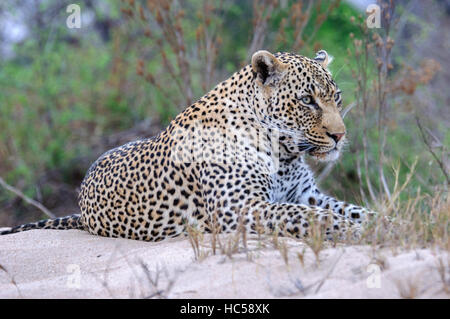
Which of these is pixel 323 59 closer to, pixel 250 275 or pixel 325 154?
pixel 325 154

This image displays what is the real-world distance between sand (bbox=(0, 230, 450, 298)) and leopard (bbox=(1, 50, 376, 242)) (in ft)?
2.31

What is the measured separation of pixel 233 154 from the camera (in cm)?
555

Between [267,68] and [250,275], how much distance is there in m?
2.28

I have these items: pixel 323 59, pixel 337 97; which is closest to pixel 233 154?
pixel 337 97

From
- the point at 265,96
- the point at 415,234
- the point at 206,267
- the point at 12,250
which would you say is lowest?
the point at 12,250

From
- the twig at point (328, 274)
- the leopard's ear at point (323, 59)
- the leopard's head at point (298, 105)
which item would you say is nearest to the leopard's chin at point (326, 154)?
the leopard's head at point (298, 105)

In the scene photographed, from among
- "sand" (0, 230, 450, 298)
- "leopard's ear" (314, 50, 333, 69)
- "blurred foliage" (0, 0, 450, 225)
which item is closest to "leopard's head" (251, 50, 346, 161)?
"leopard's ear" (314, 50, 333, 69)

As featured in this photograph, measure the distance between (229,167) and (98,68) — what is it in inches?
304

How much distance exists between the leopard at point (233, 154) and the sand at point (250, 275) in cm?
71

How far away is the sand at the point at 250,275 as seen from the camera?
11.5 feet

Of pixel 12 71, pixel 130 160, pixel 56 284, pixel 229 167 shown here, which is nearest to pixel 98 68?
pixel 12 71

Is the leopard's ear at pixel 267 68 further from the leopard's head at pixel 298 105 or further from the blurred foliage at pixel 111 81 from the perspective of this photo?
the blurred foliage at pixel 111 81

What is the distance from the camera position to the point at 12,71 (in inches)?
476

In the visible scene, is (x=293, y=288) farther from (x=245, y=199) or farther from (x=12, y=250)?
(x=12, y=250)
